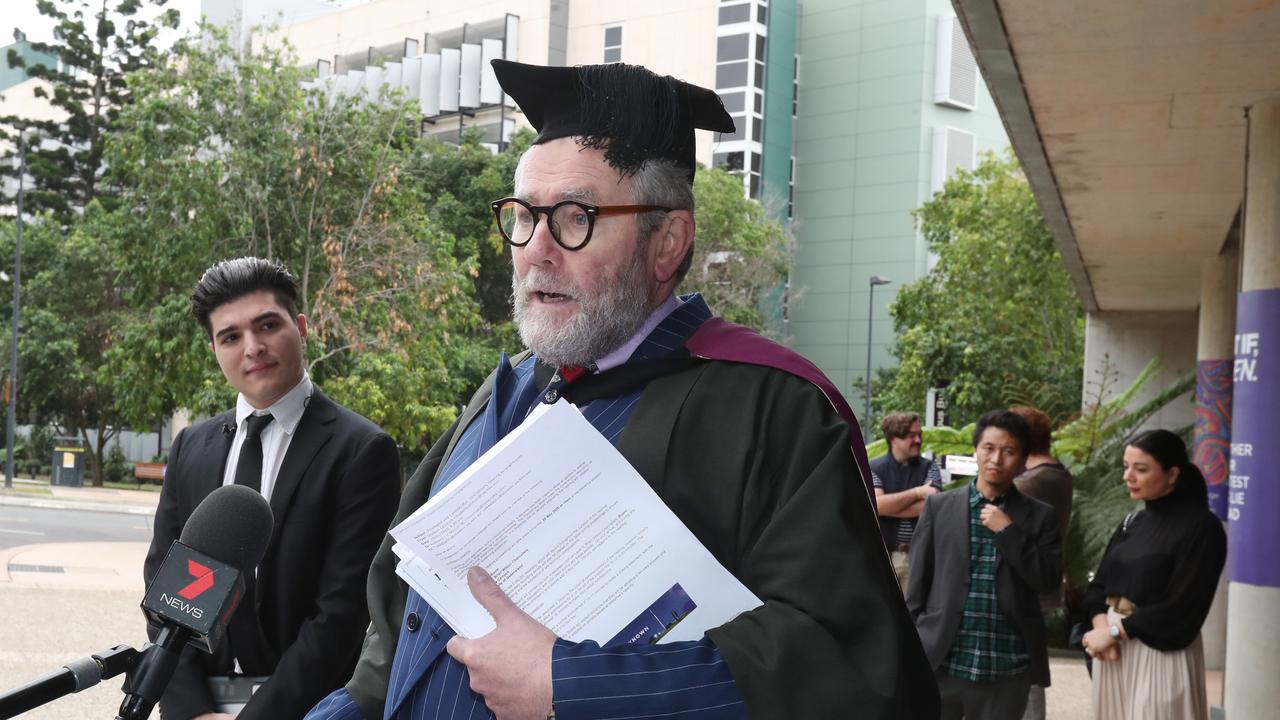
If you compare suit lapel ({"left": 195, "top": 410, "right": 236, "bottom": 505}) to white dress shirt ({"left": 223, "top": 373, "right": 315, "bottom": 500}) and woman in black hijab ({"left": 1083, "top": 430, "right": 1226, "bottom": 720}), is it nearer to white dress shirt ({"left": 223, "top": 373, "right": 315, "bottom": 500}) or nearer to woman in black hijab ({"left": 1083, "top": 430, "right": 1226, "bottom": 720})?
white dress shirt ({"left": 223, "top": 373, "right": 315, "bottom": 500})

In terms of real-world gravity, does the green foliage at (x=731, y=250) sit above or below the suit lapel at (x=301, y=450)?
above

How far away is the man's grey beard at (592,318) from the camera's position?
2178 mm

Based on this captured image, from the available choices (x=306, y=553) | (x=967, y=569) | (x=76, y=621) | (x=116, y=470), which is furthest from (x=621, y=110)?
(x=116, y=470)

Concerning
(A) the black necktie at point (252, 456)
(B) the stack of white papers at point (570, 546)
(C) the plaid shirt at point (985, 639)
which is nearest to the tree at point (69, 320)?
(C) the plaid shirt at point (985, 639)

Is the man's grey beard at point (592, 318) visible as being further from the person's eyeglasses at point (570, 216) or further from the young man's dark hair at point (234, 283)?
the young man's dark hair at point (234, 283)

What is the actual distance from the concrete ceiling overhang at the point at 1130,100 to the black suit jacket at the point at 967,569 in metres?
2.74

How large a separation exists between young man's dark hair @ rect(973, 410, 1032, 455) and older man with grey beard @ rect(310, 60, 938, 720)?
4.67 meters

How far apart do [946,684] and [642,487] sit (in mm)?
4929

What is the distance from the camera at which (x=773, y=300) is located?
52469mm

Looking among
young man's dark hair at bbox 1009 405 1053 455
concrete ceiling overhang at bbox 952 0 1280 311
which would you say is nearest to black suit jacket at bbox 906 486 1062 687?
young man's dark hair at bbox 1009 405 1053 455

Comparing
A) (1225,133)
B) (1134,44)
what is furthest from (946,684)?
(1225,133)

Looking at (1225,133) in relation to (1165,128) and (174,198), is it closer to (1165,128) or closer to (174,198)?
(1165,128)

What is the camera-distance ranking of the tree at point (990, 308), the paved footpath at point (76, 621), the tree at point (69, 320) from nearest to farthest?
1. the paved footpath at point (76, 621)
2. the tree at point (990, 308)
3. the tree at point (69, 320)

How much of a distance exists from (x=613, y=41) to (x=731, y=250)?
23569 millimetres
